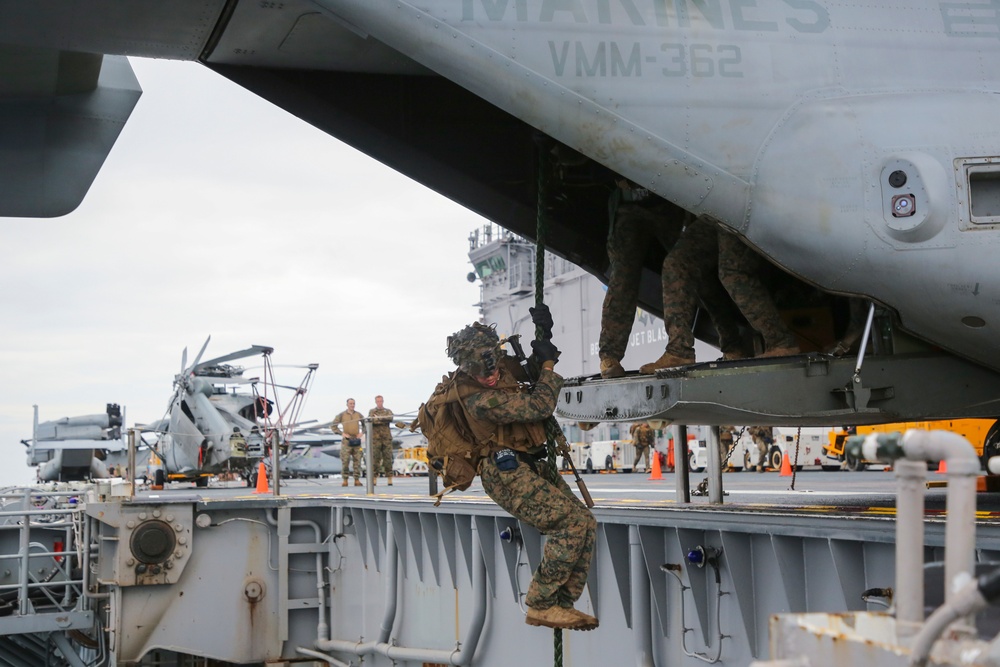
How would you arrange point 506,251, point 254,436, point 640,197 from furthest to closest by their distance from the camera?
point 506,251 < point 254,436 < point 640,197

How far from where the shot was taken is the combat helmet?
19.8 feet

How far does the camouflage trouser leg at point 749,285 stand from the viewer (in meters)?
6.95

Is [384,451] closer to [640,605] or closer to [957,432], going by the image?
[957,432]

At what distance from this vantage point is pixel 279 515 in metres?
12.0

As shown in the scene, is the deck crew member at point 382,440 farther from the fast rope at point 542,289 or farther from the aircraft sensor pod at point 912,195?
the aircraft sensor pod at point 912,195

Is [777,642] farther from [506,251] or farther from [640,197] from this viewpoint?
[506,251]

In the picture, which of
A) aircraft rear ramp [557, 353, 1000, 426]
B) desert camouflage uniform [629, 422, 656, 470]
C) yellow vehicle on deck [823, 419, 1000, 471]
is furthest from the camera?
desert camouflage uniform [629, 422, 656, 470]

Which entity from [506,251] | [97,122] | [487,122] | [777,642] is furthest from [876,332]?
[506,251]

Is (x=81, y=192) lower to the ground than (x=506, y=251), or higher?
lower

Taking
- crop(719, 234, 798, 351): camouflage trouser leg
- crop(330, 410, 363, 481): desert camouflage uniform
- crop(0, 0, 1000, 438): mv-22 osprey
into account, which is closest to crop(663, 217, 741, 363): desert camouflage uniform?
crop(719, 234, 798, 351): camouflage trouser leg

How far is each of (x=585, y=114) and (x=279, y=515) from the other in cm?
763

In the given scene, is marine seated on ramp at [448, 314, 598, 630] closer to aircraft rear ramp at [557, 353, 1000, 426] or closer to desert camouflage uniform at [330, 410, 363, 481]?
aircraft rear ramp at [557, 353, 1000, 426]

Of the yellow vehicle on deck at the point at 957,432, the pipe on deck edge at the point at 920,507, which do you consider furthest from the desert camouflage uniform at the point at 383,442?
the pipe on deck edge at the point at 920,507

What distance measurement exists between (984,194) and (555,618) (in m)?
3.52
